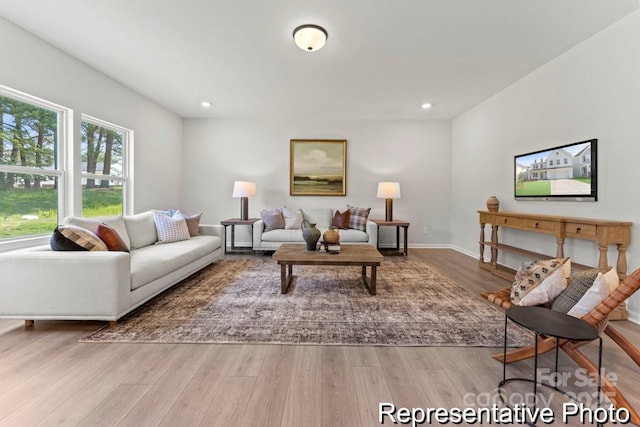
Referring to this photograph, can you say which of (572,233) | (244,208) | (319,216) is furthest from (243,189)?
(572,233)

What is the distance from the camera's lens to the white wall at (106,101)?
259 cm

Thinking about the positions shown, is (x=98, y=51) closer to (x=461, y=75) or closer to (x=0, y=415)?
(x=0, y=415)

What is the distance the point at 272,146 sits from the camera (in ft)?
18.2

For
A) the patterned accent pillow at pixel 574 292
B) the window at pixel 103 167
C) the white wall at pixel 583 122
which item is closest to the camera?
the patterned accent pillow at pixel 574 292

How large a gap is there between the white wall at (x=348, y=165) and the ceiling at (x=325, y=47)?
1271 mm

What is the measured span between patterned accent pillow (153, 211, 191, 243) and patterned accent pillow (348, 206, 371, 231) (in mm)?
2655

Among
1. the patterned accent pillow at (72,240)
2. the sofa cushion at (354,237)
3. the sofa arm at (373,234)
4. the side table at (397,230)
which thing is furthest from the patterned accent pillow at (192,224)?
the side table at (397,230)

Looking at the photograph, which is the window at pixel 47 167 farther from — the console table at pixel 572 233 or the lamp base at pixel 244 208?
the console table at pixel 572 233

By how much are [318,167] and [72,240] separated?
4006mm

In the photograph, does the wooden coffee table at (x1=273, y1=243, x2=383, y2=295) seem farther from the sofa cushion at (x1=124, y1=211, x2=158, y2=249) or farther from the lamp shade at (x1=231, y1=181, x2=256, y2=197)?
the lamp shade at (x1=231, y1=181, x2=256, y2=197)

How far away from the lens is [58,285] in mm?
2102

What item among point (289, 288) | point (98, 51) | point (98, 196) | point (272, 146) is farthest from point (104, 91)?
point (289, 288)

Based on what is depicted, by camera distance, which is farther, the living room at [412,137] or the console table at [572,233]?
the living room at [412,137]

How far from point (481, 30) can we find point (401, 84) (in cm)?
129
